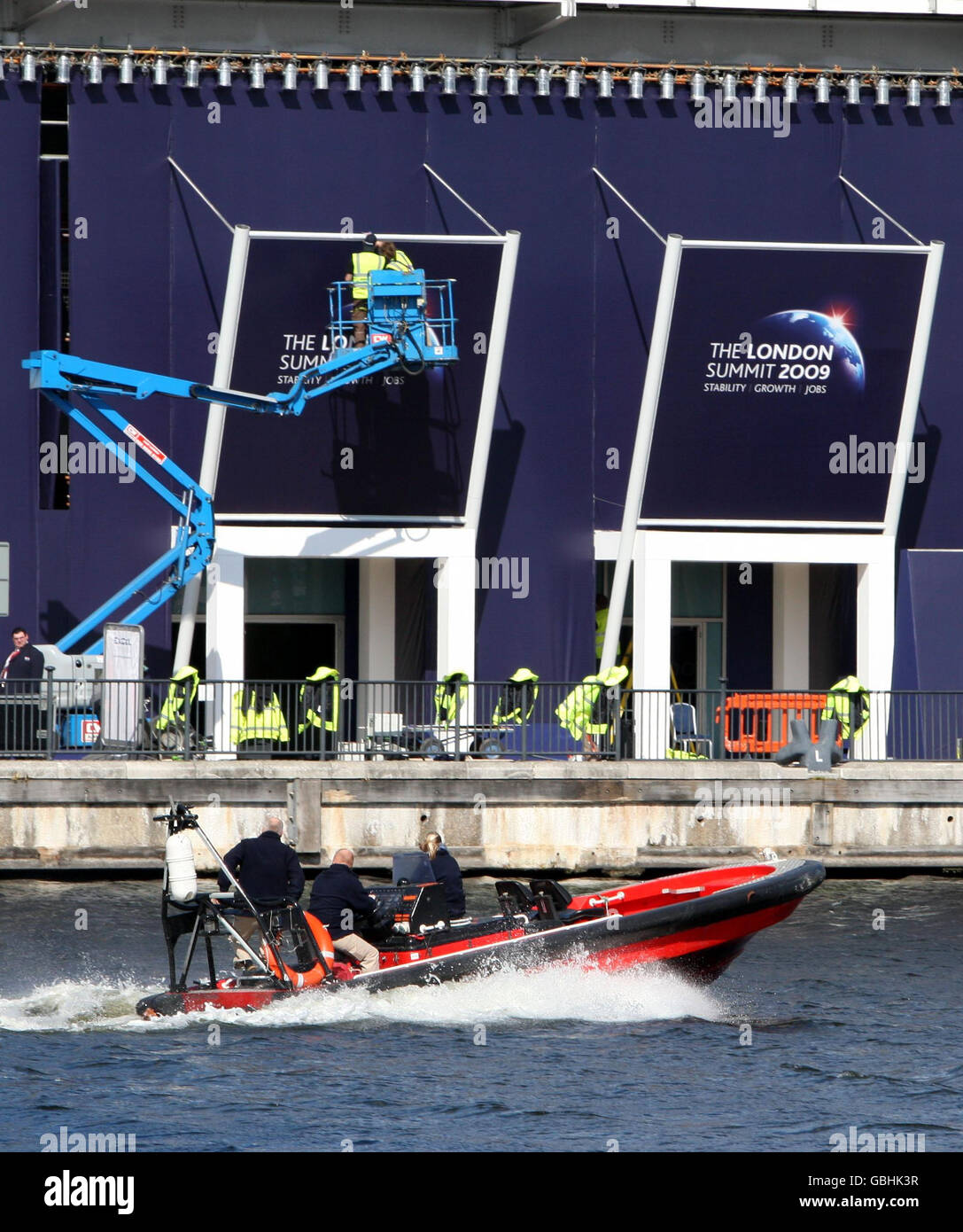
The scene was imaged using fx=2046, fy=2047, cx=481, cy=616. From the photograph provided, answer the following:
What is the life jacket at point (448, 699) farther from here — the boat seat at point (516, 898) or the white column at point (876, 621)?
the boat seat at point (516, 898)

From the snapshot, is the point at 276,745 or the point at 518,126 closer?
the point at 276,745

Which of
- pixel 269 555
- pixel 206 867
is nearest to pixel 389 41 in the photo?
pixel 269 555

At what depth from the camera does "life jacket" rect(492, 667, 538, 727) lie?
24705 millimetres

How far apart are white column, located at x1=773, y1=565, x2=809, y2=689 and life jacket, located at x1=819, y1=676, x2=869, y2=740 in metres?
5.84

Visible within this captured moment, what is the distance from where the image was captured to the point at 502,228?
2909 centimetres

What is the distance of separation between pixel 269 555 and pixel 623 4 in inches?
373

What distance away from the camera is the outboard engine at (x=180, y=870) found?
1647cm

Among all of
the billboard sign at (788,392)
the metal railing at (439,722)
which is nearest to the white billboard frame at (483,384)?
the billboard sign at (788,392)

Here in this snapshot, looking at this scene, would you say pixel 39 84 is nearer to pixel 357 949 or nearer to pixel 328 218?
pixel 328 218

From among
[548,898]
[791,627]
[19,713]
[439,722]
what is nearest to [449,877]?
[548,898]

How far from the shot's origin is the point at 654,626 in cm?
2841

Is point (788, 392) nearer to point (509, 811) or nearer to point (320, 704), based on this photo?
point (509, 811)

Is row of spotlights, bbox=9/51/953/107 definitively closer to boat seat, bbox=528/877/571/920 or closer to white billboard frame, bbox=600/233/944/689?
white billboard frame, bbox=600/233/944/689

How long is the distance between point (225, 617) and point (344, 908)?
1092cm
